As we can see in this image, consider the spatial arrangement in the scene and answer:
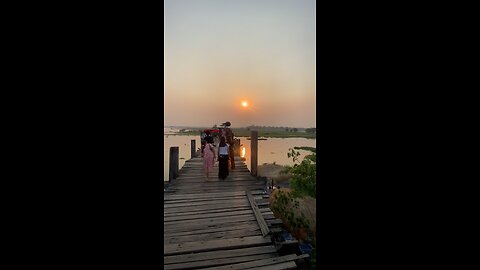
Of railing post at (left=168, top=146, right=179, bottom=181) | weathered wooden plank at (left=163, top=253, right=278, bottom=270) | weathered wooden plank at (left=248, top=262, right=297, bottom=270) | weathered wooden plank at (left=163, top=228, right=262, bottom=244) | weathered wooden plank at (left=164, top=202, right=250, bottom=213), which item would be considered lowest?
weathered wooden plank at (left=248, top=262, right=297, bottom=270)

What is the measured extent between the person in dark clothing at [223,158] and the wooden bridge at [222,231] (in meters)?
0.91

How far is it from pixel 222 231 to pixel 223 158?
3.88 m

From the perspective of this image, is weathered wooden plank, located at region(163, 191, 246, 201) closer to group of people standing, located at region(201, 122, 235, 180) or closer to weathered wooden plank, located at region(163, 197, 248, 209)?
weathered wooden plank, located at region(163, 197, 248, 209)

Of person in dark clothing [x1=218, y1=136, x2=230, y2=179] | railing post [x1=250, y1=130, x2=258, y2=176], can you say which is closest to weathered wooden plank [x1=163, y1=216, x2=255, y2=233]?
person in dark clothing [x1=218, y1=136, x2=230, y2=179]

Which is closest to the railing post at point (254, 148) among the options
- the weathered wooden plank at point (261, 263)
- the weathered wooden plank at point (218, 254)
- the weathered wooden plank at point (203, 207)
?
the weathered wooden plank at point (203, 207)

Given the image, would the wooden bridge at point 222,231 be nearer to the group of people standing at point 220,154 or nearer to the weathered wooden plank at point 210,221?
the weathered wooden plank at point 210,221

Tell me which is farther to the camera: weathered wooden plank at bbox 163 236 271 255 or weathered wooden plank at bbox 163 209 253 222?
weathered wooden plank at bbox 163 209 253 222

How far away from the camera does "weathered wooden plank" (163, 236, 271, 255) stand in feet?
14.2

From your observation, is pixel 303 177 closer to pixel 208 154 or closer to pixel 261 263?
pixel 208 154
